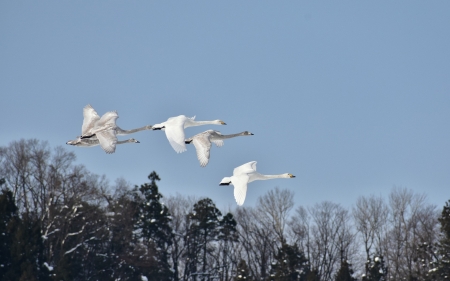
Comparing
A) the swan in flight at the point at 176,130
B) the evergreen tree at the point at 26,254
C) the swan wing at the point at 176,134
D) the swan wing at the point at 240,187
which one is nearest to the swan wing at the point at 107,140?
the swan in flight at the point at 176,130

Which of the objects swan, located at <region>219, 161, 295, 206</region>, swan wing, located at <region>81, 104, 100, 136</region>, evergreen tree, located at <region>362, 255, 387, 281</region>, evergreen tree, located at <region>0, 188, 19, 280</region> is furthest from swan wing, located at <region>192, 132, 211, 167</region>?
evergreen tree, located at <region>362, 255, 387, 281</region>

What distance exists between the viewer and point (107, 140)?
3375 centimetres

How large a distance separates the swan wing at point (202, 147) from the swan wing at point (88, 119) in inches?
156

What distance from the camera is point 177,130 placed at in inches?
1304

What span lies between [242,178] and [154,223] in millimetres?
42768

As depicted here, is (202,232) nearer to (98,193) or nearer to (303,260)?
(98,193)

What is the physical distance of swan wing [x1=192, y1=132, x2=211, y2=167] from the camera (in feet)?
112

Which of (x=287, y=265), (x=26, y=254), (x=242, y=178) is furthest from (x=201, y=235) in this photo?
(x=242, y=178)

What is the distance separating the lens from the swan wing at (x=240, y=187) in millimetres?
31864

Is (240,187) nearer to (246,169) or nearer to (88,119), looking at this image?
(246,169)

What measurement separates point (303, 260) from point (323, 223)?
17.1 metres

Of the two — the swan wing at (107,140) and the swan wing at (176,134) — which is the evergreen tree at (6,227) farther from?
the swan wing at (176,134)

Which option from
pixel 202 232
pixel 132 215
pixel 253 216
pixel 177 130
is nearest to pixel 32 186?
pixel 132 215

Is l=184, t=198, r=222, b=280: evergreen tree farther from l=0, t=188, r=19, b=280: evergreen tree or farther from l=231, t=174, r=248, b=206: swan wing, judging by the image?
l=231, t=174, r=248, b=206: swan wing
